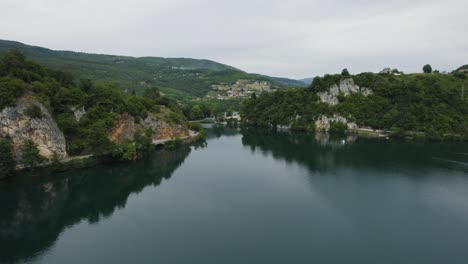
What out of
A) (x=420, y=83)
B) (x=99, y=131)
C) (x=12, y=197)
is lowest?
(x=12, y=197)

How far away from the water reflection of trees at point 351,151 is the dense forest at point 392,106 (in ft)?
30.8

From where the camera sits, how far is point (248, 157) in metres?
59.0

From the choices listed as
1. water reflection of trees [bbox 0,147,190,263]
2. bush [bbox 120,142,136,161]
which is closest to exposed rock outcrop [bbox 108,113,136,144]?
bush [bbox 120,142,136,161]

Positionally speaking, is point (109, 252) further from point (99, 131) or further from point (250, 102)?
point (250, 102)

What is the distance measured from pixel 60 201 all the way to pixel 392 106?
82729 millimetres

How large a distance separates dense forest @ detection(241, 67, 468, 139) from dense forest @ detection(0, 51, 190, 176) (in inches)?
2307

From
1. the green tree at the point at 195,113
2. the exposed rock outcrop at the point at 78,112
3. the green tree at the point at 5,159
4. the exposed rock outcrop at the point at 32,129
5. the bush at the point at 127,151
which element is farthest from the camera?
the green tree at the point at 195,113

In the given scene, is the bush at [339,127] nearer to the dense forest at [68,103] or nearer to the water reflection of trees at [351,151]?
the water reflection of trees at [351,151]

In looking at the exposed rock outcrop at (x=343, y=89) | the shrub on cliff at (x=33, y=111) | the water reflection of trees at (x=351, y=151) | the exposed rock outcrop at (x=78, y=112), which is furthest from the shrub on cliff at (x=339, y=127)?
the shrub on cliff at (x=33, y=111)

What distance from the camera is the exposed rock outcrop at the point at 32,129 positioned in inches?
1559

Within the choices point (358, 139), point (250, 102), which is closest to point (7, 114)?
point (358, 139)

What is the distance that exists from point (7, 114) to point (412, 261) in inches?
1816

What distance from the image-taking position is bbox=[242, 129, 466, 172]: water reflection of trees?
168ft

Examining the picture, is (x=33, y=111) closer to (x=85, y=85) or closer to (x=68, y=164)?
(x=68, y=164)
